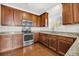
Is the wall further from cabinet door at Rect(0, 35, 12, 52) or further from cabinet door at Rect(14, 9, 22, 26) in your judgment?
cabinet door at Rect(0, 35, 12, 52)

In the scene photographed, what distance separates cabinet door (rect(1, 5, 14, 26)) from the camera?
149 centimetres

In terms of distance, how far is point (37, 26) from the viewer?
1668 mm

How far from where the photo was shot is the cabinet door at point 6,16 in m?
1.49

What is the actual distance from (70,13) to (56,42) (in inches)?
25.8

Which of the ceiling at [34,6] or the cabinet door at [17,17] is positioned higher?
the ceiling at [34,6]

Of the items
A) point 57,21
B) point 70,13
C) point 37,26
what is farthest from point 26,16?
point 70,13

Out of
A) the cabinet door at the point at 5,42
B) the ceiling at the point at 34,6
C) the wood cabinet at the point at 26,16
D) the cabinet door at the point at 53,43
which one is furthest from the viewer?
the cabinet door at the point at 53,43

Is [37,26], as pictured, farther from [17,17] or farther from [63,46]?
[63,46]

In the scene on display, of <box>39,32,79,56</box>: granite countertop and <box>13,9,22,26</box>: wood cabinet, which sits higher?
<box>13,9,22,26</box>: wood cabinet

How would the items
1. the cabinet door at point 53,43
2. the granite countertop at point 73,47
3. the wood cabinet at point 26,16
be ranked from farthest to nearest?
1. the cabinet door at point 53,43
2. the wood cabinet at point 26,16
3. the granite countertop at point 73,47

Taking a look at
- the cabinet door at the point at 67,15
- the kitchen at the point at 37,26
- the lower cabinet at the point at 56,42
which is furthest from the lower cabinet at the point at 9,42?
the cabinet door at the point at 67,15

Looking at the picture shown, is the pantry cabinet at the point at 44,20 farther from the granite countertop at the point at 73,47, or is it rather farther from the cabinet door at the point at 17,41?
the cabinet door at the point at 17,41

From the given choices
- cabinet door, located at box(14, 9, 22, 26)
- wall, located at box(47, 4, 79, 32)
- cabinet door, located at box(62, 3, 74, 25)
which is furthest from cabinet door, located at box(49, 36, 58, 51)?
cabinet door, located at box(14, 9, 22, 26)

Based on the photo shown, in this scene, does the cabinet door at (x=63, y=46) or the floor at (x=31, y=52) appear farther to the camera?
the cabinet door at (x=63, y=46)
